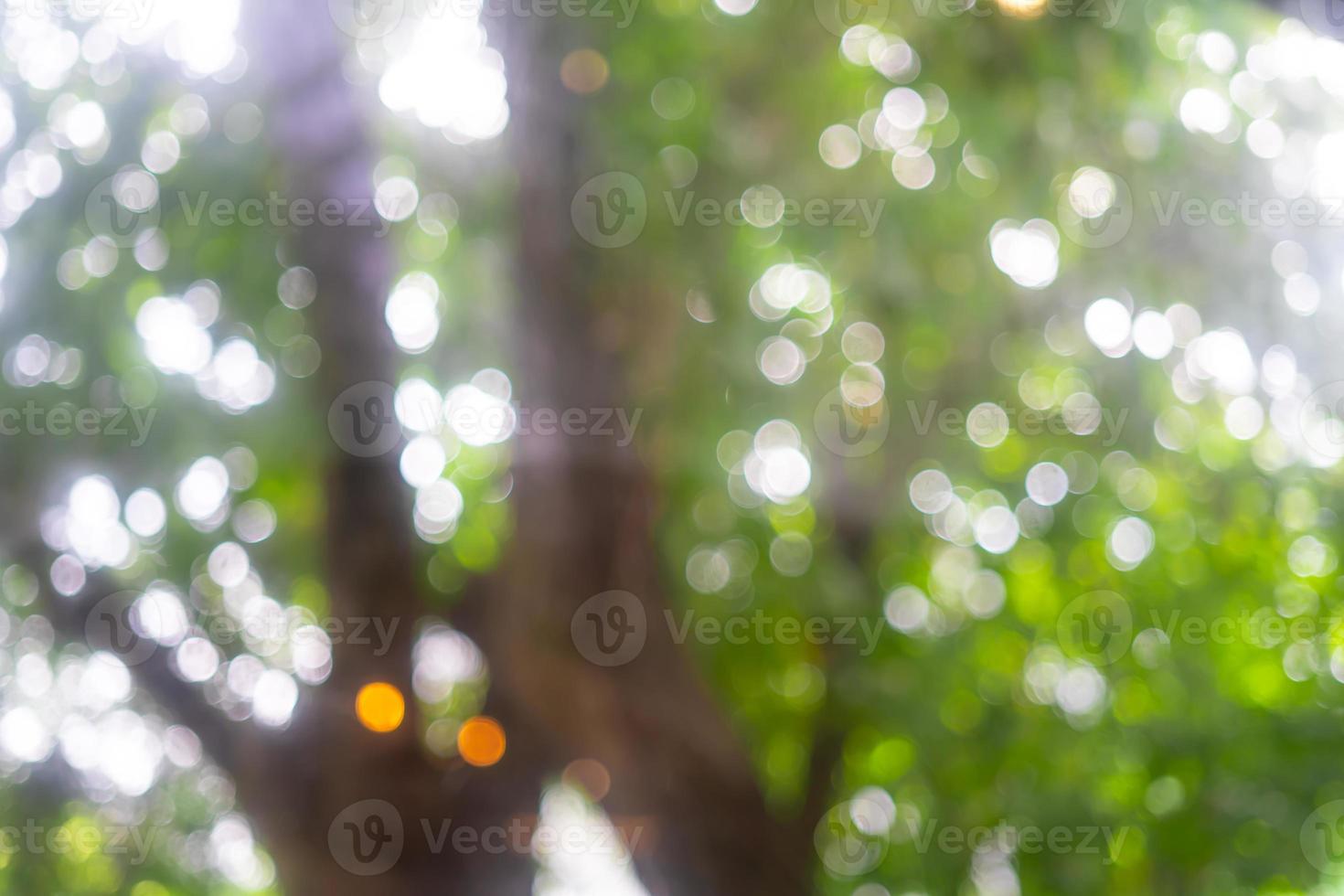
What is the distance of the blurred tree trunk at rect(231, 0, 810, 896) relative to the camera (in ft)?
6.90

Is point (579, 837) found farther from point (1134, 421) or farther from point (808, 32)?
point (808, 32)

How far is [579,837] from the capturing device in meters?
2.45

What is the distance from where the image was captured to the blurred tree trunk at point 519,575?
2.10 meters

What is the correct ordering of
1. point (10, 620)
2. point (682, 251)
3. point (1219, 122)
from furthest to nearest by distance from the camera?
point (1219, 122), point (10, 620), point (682, 251)

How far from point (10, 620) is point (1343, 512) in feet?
10.7

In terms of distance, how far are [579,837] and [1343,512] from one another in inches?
80.8

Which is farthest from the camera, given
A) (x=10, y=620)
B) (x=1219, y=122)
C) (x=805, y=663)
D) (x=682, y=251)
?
(x=805, y=663)

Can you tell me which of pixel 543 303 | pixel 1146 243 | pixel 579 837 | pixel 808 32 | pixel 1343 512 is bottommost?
pixel 579 837

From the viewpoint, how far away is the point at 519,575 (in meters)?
2.16

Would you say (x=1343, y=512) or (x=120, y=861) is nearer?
(x=1343, y=512)

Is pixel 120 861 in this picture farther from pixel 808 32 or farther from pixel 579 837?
pixel 808 32

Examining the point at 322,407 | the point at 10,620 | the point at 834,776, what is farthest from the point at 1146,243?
the point at 10,620

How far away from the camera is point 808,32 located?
7.66ft

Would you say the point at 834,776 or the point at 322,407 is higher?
the point at 322,407
